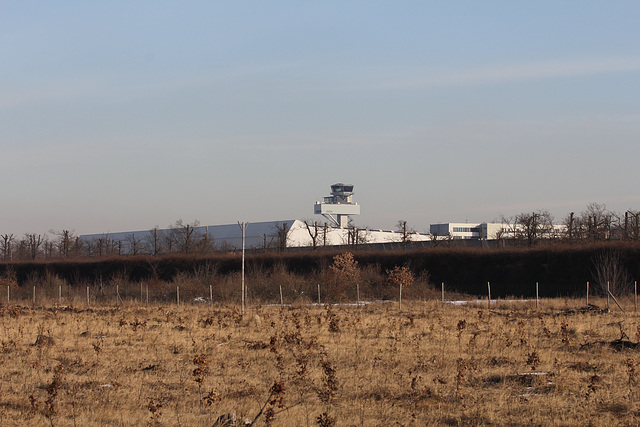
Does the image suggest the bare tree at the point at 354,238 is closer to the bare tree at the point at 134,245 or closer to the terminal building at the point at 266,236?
the terminal building at the point at 266,236

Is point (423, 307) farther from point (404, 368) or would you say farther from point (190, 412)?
point (190, 412)

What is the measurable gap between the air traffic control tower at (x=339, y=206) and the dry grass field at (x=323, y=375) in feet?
421

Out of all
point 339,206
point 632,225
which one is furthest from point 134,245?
point 339,206

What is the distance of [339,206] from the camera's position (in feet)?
505

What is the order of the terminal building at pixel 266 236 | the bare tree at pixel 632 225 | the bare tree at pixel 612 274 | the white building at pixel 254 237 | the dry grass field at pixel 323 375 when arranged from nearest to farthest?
the dry grass field at pixel 323 375 < the bare tree at pixel 612 274 < the bare tree at pixel 632 225 < the terminal building at pixel 266 236 < the white building at pixel 254 237

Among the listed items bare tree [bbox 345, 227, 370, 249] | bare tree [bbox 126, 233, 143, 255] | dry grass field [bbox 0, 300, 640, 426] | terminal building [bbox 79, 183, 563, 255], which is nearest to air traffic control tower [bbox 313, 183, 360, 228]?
terminal building [bbox 79, 183, 563, 255]

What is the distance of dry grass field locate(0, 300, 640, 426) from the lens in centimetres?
951

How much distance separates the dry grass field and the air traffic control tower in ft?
421

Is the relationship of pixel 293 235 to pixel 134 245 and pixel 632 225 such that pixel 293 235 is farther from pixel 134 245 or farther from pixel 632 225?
pixel 632 225

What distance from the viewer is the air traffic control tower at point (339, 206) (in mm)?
152375

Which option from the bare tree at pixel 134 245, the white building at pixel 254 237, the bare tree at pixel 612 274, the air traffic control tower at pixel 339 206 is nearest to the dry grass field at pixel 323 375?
the bare tree at pixel 612 274

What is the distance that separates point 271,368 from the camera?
13805 millimetres

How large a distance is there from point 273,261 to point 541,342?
34568mm

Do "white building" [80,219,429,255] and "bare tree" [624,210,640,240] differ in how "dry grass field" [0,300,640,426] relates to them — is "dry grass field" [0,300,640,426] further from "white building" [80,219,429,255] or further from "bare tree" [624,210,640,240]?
"white building" [80,219,429,255]
